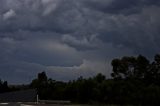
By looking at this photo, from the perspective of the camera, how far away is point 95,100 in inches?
3548

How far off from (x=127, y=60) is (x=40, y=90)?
988 inches

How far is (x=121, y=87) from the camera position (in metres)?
86.7

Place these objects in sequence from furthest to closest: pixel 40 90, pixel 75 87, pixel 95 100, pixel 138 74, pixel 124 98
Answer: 1. pixel 40 90
2. pixel 138 74
3. pixel 75 87
4. pixel 95 100
5. pixel 124 98

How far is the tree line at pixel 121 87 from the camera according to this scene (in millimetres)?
78812

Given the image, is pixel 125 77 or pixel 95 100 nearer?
pixel 95 100

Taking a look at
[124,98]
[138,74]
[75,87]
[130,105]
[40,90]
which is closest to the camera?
[130,105]

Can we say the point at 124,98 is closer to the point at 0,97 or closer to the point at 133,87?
the point at 133,87

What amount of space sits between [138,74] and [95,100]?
70.7ft

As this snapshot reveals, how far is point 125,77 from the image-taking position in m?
107

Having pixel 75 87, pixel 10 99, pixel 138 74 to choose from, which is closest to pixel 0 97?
pixel 10 99

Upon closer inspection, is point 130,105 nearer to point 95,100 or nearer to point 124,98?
point 124,98

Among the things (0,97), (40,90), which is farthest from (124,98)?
(0,97)

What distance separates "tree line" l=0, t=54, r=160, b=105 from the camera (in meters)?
78.8

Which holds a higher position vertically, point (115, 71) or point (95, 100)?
point (115, 71)
